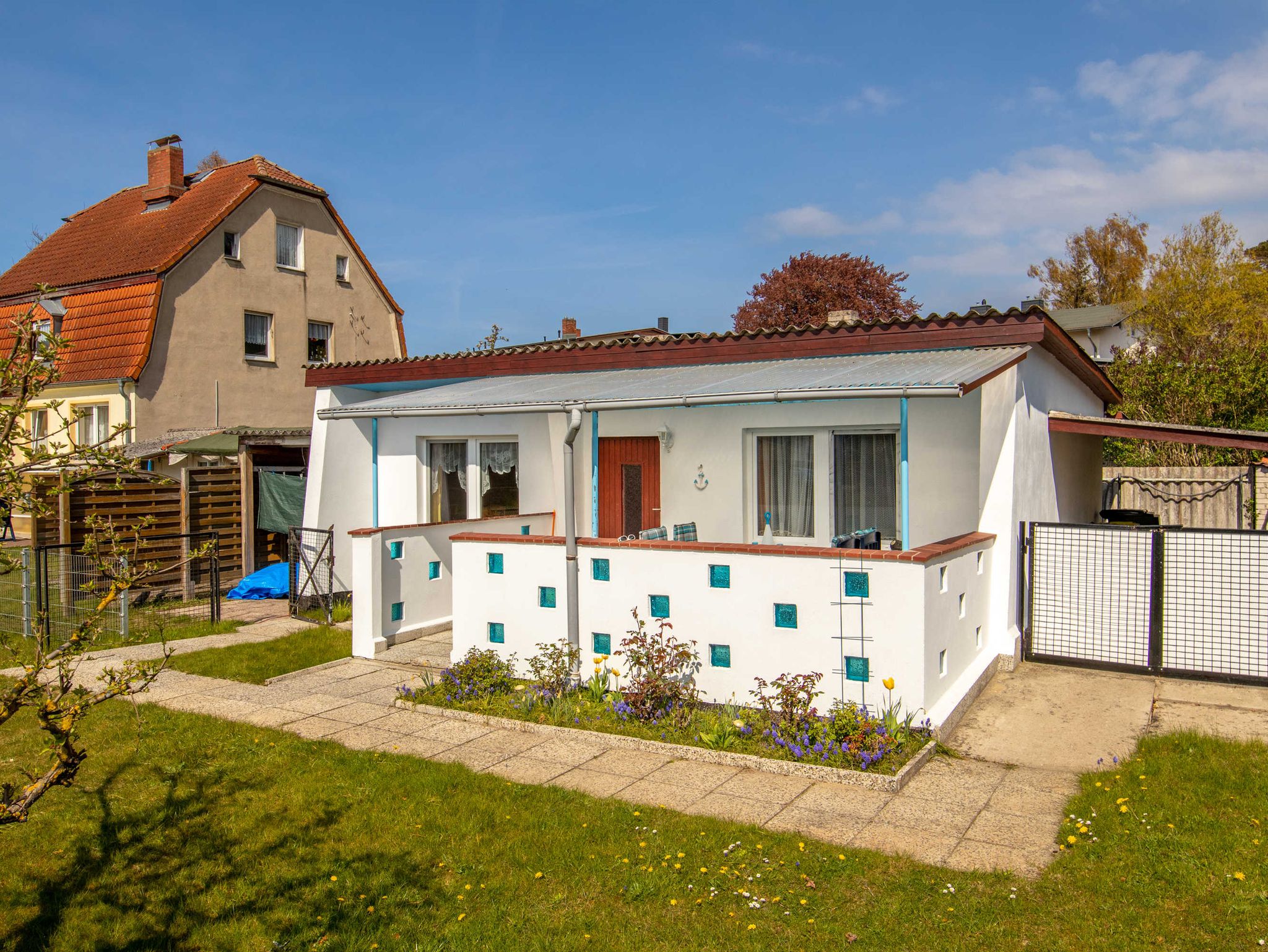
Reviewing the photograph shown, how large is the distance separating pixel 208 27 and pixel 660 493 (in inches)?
373

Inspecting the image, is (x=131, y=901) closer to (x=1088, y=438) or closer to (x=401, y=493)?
(x=401, y=493)

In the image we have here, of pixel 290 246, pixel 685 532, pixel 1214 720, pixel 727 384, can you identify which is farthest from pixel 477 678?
pixel 290 246

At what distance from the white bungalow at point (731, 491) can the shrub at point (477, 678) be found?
17.4 inches

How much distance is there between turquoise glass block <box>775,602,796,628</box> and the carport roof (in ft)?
5.53

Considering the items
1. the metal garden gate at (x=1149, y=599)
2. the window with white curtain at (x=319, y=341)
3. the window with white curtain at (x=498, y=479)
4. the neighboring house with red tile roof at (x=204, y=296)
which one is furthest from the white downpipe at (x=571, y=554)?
the window with white curtain at (x=319, y=341)

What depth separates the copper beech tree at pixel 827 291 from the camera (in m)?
38.8

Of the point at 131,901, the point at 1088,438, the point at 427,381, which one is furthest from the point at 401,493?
the point at 1088,438

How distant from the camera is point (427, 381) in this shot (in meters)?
13.0

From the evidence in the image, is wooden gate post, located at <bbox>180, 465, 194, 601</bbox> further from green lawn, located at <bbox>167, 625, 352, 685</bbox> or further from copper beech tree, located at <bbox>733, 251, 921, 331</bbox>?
copper beech tree, located at <bbox>733, 251, 921, 331</bbox>

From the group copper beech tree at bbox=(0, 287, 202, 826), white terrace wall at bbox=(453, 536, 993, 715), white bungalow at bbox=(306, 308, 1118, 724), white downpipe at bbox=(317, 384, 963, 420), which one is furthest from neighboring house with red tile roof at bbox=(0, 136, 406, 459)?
copper beech tree at bbox=(0, 287, 202, 826)

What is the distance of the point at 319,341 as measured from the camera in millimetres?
25391

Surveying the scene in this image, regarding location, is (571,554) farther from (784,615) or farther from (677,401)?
(784,615)

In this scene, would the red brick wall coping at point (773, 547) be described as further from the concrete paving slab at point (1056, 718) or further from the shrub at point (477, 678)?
the concrete paving slab at point (1056, 718)

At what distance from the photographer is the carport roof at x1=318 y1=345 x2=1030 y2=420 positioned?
284 inches
